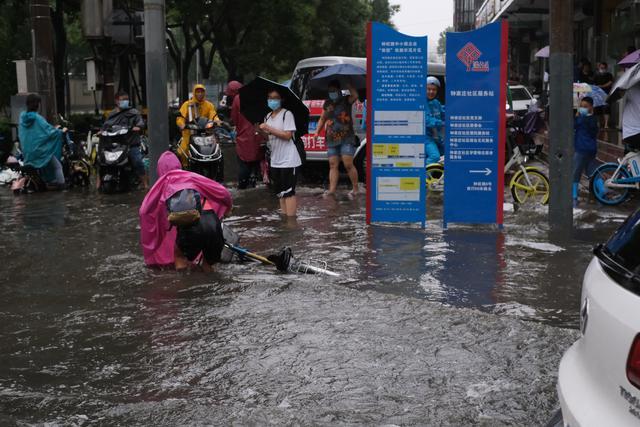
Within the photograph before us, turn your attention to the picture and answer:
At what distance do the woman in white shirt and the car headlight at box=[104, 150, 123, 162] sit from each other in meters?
4.26

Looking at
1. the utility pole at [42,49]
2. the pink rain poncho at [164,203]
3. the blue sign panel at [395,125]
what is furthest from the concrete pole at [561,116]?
the utility pole at [42,49]

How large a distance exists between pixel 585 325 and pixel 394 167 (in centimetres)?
782

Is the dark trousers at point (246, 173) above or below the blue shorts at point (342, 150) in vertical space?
below

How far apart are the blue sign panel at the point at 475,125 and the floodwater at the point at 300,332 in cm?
40

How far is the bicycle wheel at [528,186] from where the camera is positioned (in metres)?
12.3

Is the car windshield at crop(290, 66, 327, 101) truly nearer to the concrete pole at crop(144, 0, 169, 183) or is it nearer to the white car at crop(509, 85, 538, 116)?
the concrete pole at crop(144, 0, 169, 183)

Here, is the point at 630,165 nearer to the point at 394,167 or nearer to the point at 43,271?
the point at 394,167

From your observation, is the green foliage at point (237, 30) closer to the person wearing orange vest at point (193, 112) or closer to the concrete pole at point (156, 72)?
the person wearing orange vest at point (193, 112)

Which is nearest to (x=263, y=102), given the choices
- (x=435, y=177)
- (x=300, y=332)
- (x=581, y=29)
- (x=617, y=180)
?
(x=435, y=177)

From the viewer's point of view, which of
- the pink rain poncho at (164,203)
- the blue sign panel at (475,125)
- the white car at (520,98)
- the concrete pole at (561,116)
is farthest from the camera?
the white car at (520,98)

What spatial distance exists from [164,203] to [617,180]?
679cm

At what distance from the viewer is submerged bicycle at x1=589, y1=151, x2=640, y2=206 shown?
12.1 metres

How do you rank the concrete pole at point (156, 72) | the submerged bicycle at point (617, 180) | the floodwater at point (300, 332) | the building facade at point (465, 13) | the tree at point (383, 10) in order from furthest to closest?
1. the building facade at point (465, 13)
2. the tree at point (383, 10)
3. the submerged bicycle at point (617, 180)
4. the concrete pole at point (156, 72)
5. the floodwater at point (300, 332)

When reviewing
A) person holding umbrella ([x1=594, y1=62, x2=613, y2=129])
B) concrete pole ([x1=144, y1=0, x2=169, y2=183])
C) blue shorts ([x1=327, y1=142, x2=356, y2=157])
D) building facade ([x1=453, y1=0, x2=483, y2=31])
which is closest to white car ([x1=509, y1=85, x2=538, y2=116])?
person holding umbrella ([x1=594, y1=62, x2=613, y2=129])
